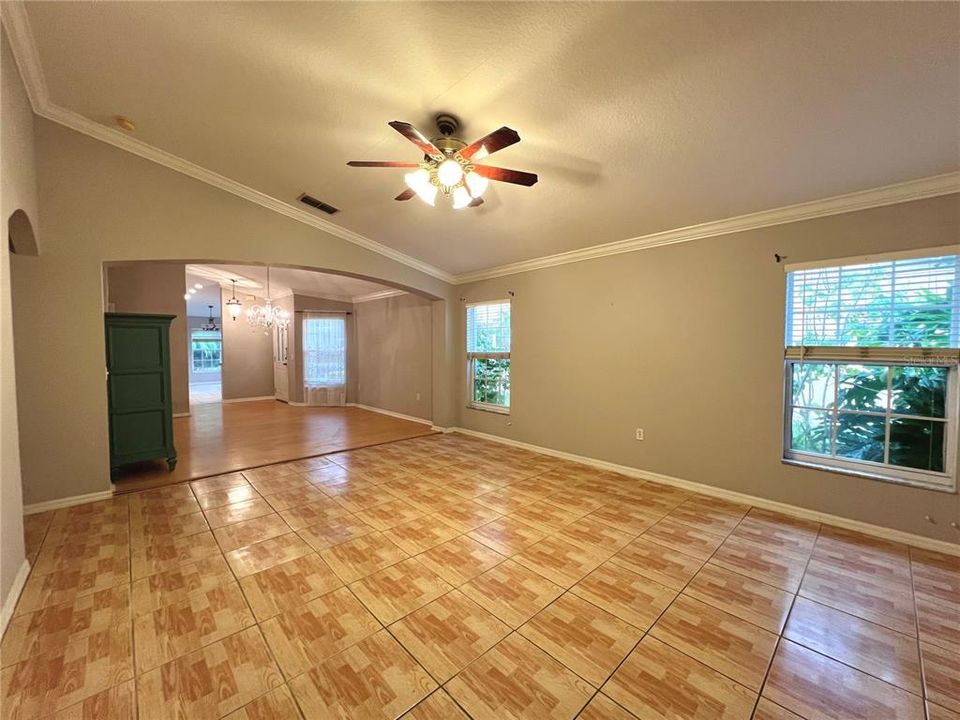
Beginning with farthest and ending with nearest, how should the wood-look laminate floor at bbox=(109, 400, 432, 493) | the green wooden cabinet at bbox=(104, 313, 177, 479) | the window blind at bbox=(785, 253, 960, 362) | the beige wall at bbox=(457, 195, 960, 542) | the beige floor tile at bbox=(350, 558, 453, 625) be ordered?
1. the wood-look laminate floor at bbox=(109, 400, 432, 493)
2. the green wooden cabinet at bbox=(104, 313, 177, 479)
3. the beige wall at bbox=(457, 195, 960, 542)
4. the window blind at bbox=(785, 253, 960, 362)
5. the beige floor tile at bbox=(350, 558, 453, 625)

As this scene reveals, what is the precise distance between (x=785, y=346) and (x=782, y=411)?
55 centimetres

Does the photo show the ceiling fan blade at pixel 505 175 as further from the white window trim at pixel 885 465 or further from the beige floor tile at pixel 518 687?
the white window trim at pixel 885 465

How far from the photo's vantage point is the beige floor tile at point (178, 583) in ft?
6.41

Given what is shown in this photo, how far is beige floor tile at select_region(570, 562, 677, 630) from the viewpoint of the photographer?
6.25 ft

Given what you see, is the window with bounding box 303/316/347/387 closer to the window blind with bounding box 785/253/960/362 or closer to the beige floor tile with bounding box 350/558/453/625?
the beige floor tile with bounding box 350/558/453/625

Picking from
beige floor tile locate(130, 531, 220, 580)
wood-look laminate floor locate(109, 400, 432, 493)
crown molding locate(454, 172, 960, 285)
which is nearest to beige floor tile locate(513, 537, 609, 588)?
beige floor tile locate(130, 531, 220, 580)

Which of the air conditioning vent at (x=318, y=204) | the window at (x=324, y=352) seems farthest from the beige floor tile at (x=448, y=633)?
the window at (x=324, y=352)

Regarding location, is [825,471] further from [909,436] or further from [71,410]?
[71,410]

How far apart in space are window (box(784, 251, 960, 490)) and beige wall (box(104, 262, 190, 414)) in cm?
872

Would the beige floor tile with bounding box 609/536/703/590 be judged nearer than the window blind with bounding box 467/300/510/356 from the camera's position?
Yes

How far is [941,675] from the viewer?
1560mm

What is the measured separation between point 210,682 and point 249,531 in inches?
54.3

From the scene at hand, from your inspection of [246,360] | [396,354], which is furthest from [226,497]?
[246,360]

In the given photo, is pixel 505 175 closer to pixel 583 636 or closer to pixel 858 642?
pixel 583 636
